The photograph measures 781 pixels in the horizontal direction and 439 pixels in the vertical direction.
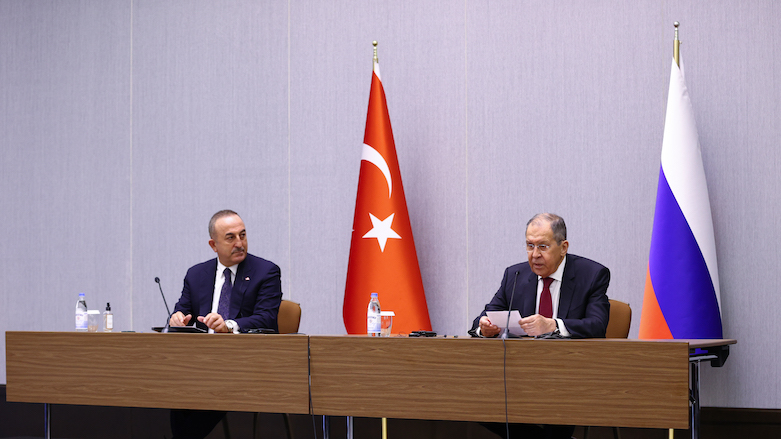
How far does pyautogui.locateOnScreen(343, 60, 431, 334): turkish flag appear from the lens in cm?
408

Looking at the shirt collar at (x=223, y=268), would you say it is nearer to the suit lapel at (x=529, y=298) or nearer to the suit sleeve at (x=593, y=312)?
the suit lapel at (x=529, y=298)

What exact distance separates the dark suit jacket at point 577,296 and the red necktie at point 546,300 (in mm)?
37

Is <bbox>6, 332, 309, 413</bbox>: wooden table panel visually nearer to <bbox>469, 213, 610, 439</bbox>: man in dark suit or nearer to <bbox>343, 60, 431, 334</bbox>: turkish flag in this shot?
<bbox>469, 213, 610, 439</bbox>: man in dark suit

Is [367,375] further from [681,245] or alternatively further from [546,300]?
[681,245]

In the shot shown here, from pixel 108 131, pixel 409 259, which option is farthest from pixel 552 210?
pixel 108 131

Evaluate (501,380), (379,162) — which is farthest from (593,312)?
(379,162)

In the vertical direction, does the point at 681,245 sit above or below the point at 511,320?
above

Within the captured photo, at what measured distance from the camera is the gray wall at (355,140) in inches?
158

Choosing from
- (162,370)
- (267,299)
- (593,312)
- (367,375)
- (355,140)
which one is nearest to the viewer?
(367,375)

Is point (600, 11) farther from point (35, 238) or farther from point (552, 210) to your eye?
point (35, 238)

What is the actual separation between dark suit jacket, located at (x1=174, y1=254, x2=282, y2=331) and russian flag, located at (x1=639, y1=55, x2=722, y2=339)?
6.28 feet

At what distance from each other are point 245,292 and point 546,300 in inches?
58.5

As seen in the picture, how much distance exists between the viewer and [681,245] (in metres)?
3.69

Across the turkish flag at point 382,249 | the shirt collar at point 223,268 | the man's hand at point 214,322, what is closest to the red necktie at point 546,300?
the turkish flag at point 382,249
